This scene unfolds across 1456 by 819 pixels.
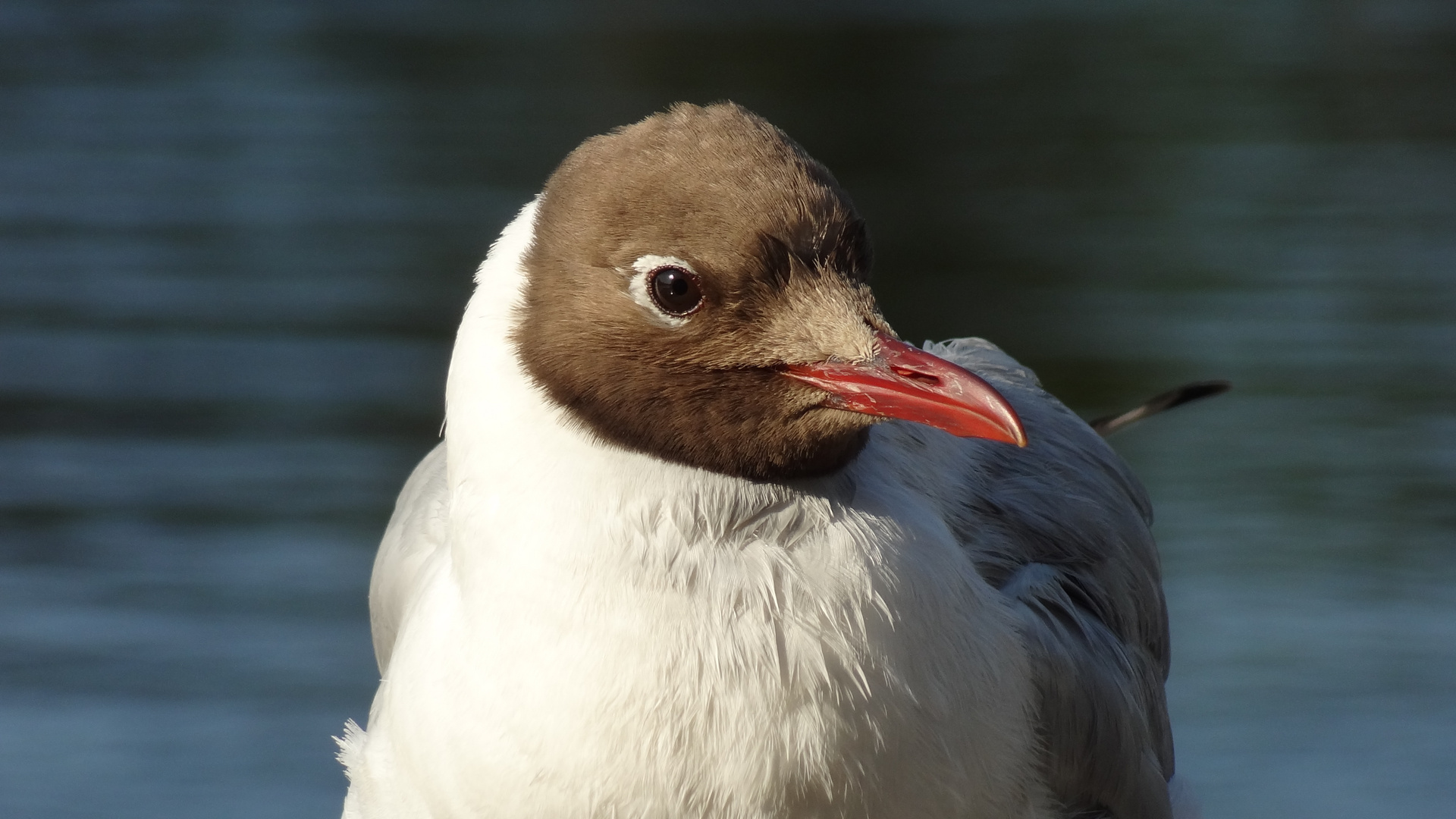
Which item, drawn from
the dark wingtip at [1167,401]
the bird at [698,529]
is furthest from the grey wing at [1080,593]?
the dark wingtip at [1167,401]

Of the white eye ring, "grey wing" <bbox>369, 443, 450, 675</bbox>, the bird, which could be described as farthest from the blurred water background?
the white eye ring

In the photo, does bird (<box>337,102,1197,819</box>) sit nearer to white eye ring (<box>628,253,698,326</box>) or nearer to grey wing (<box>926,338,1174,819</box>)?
white eye ring (<box>628,253,698,326</box>)

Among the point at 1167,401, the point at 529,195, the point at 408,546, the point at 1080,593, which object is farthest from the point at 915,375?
the point at 529,195

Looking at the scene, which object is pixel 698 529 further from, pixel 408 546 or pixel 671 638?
pixel 408 546

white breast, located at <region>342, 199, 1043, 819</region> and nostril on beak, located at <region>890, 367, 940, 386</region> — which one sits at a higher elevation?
nostril on beak, located at <region>890, 367, 940, 386</region>

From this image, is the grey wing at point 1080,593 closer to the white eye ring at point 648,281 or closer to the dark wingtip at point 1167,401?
the dark wingtip at point 1167,401
